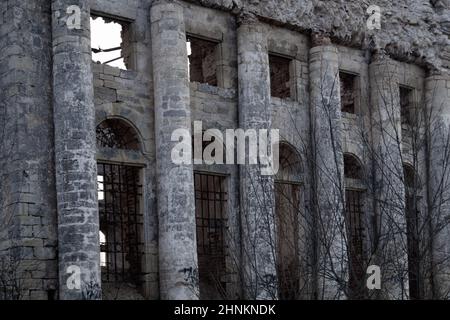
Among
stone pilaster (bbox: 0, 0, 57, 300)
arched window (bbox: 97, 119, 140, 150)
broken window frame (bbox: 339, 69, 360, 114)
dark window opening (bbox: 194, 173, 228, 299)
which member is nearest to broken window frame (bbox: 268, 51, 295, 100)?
broken window frame (bbox: 339, 69, 360, 114)

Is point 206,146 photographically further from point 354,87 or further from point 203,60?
point 354,87

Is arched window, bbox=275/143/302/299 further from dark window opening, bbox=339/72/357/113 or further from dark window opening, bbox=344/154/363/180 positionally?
dark window opening, bbox=339/72/357/113

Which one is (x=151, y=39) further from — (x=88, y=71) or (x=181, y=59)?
(x=88, y=71)

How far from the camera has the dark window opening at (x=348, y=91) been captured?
2369cm

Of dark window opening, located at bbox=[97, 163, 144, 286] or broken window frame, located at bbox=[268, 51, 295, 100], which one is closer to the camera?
dark window opening, located at bbox=[97, 163, 144, 286]

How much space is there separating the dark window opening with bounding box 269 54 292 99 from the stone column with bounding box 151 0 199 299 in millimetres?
3786

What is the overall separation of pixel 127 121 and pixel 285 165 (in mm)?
4514

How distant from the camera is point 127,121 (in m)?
18.7

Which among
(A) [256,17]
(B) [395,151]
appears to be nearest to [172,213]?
(A) [256,17]

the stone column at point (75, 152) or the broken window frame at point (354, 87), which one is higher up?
the broken window frame at point (354, 87)

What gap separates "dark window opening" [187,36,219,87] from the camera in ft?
68.2

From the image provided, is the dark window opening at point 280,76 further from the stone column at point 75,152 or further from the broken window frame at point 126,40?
the stone column at point 75,152

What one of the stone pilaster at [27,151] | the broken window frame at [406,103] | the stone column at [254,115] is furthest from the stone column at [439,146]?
the stone pilaster at [27,151]

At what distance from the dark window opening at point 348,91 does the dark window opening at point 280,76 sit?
5.65ft
